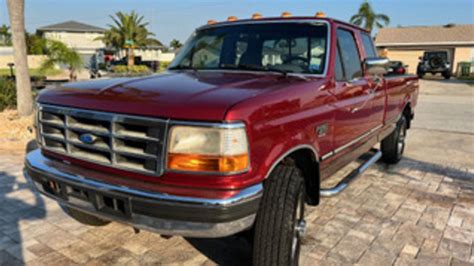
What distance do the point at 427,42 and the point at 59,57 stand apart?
Answer: 3199 cm

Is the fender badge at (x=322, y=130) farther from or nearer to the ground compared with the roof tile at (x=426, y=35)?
nearer to the ground

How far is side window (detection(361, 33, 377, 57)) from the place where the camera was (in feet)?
15.4

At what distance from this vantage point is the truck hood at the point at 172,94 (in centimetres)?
217

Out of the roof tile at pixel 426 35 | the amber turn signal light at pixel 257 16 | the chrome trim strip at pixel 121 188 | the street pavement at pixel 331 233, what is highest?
the roof tile at pixel 426 35

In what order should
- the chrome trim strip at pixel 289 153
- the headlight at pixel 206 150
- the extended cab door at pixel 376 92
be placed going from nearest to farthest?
the headlight at pixel 206 150 < the chrome trim strip at pixel 289 153 < the extended cab door at pixel 376 92

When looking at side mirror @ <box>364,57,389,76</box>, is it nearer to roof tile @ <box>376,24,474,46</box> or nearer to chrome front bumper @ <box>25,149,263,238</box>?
chrome front bumper @ <box>25,149,263,238</box>

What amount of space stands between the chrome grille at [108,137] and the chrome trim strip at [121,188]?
0.39 ft

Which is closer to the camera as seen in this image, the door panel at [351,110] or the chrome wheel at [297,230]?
the chrome wheel at [297,230]

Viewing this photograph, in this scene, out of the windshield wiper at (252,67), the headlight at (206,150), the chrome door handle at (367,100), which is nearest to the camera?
the headlight at (206,150)

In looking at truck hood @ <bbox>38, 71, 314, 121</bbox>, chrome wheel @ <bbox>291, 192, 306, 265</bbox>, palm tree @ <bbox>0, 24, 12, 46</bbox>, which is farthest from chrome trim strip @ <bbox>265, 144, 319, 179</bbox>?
palm tree @ <bbox>0, 24, 12, 46</bbox>

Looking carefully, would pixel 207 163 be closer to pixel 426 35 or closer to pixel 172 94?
pixel 172 94

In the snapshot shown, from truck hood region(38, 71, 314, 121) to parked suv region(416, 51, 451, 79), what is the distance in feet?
94.9

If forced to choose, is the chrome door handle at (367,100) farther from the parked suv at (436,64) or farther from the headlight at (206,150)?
the parked suv at (436,64)

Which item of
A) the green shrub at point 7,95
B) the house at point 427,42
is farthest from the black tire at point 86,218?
the house at point 427,42
